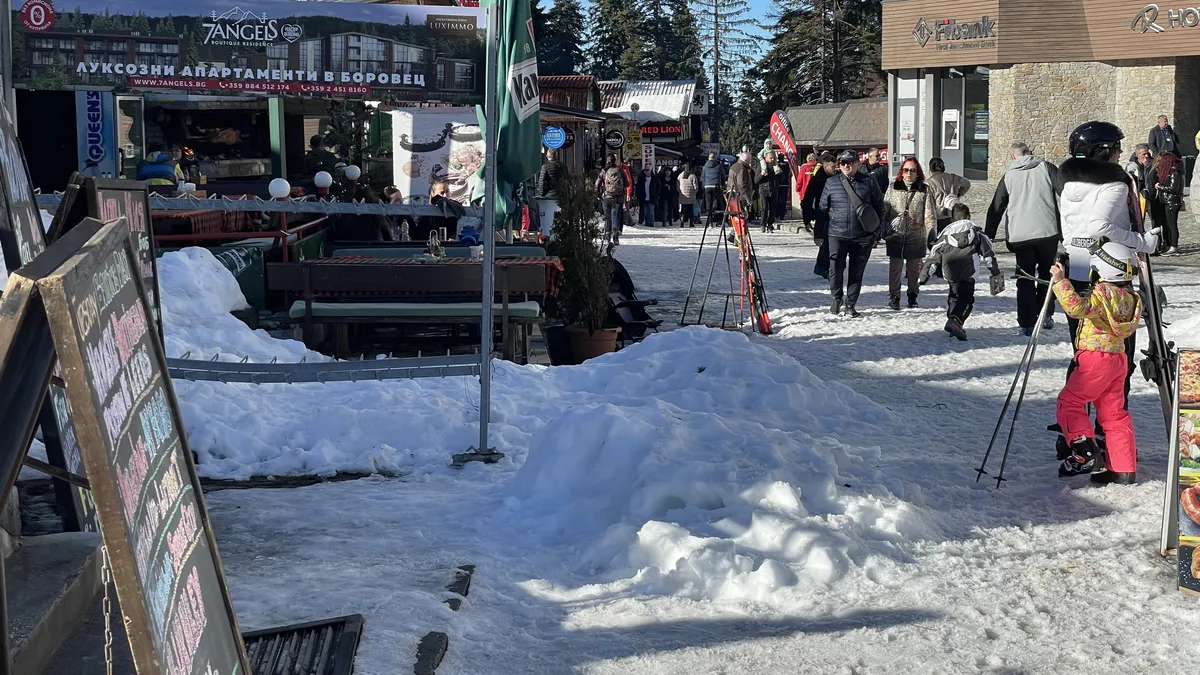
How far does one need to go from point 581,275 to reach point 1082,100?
68.2ft

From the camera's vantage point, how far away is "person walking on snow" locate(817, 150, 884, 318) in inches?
527

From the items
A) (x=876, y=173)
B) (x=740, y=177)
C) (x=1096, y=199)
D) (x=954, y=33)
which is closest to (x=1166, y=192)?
(x=876, y=173)

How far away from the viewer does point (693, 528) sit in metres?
5.66

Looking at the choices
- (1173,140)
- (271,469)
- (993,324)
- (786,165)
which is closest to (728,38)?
(786,165)

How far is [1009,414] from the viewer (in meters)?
9.02

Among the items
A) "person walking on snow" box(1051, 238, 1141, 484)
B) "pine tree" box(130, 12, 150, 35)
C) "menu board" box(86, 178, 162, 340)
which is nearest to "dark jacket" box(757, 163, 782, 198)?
"pine tree" box(130, 12, 150, 35)

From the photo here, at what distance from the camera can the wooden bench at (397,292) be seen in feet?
36.6

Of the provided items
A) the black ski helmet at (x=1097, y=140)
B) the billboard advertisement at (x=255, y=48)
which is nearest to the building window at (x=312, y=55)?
the billboard advertisement at (x=255, y=48)

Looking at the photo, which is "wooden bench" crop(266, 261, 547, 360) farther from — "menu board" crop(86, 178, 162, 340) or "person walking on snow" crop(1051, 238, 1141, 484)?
"menu board" crop(86, 178, 162, 340)

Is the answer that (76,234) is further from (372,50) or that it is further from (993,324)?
(993,324)

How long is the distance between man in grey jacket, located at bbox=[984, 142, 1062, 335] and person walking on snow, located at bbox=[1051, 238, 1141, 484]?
452 centimetres

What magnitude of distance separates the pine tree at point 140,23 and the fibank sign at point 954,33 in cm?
2384

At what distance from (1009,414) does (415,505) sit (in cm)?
446

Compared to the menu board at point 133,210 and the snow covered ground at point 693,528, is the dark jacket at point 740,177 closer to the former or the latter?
the snow covered ground at point 693,528
